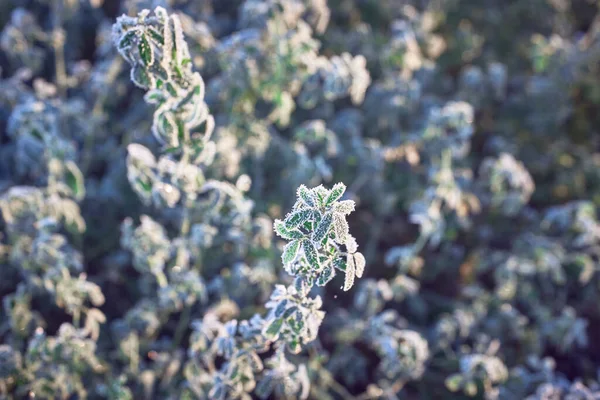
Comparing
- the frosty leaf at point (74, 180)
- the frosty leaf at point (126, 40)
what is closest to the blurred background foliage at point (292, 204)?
the frosty leaf at point (74, 180)

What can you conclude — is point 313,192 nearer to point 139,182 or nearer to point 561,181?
point 139,182

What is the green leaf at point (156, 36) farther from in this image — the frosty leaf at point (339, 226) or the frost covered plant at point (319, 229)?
the frosty leaf at point (339, 226)

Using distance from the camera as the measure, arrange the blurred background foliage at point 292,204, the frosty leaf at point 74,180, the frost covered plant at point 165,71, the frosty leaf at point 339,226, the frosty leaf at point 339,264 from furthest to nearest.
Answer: the frosty leaf at point 74,180, the blurred background foliage at point 292,204, the frost covered plant at point 165,71, the frosty leaf at point 339,264, the frosty leaf at point 339,226

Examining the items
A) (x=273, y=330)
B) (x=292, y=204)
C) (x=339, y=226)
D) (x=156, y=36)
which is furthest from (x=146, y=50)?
(x=292, y=204)

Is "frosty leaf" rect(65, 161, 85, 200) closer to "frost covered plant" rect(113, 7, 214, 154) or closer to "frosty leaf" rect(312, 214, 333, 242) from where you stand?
"frost covered plant" rect(113, 7, 214, 154)

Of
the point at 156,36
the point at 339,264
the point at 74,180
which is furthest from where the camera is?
the point at 74,180

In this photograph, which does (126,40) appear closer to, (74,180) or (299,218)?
(299,218)

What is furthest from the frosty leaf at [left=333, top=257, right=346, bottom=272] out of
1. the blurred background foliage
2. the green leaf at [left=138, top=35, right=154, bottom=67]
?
the green leaf at [left=138, top=35, right=154, bottom=67]

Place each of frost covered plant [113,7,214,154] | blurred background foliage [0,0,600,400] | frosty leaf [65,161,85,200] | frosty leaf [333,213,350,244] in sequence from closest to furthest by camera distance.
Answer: frosty leaf [333,213,350,244] → frost covered plant [113,7,214,154] → blurred background foliage [0,0,600,400] → frosty leaf [65,161,85,200]
